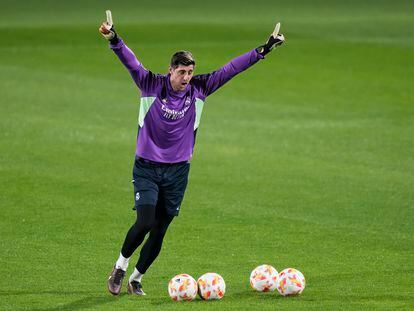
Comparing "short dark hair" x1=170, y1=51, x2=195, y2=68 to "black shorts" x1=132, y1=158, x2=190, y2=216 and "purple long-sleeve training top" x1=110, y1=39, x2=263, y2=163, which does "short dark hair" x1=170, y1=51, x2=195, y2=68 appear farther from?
"black shorts" x1=132, y1=158, x2=190, y2=216

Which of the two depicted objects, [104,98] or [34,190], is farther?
[104,98]

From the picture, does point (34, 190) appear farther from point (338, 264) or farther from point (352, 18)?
point (352, 18)

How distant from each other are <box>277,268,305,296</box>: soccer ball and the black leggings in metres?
1.37

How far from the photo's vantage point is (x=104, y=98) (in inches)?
1075

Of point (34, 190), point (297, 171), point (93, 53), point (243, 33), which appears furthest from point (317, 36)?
point (34, 190)

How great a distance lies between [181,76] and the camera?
424 inches

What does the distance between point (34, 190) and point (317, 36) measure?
74.4 ft

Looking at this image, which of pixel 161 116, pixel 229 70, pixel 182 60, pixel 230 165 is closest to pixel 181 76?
pixel 182 60

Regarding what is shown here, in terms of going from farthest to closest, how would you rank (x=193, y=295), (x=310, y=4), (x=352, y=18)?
(x=310, y=4) < (x=352, y=18) < (x=193, y=295)

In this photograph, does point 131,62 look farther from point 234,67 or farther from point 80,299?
point 80,299

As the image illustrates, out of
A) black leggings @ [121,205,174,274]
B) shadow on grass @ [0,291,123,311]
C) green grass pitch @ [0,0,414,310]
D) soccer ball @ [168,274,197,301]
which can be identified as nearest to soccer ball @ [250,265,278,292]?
green grass pitch @ [0,0,414,310]

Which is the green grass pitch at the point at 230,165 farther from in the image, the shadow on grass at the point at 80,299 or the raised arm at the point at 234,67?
the raised arm at the point at 234,67

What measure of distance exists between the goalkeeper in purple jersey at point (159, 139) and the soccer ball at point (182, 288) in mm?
533

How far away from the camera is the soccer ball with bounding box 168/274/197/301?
1068 centimetres
